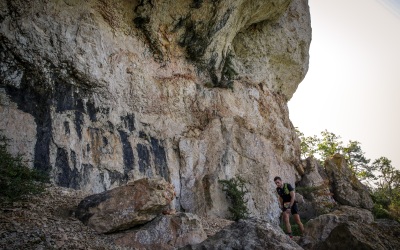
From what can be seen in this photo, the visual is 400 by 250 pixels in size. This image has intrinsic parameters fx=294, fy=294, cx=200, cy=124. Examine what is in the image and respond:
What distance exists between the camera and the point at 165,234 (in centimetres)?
588

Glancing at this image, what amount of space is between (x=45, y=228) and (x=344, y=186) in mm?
18697

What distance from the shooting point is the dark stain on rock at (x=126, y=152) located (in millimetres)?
10762

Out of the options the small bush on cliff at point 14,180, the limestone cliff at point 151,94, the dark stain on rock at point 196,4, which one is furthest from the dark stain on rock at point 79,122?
the dark stain on rock at point 196,4

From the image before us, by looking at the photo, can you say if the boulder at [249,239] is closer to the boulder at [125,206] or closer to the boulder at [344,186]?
the boulder at [125,206]

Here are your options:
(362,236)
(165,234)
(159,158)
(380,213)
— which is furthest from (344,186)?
(165,234)

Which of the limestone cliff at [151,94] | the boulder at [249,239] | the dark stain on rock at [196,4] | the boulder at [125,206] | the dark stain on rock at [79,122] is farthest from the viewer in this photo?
the dark stain on rock at [196,4]

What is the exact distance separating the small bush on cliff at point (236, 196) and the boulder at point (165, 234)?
581 centimetres

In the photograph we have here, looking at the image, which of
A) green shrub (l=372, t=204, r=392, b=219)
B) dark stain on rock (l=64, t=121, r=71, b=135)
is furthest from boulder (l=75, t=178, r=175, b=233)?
green shrub (l=372, t=204, r=392, b=219)

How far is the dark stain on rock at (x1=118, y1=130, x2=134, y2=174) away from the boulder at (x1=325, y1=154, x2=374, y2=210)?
46.4 ft

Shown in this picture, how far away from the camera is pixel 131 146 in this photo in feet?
36.7

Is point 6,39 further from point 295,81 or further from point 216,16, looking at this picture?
point 295,81

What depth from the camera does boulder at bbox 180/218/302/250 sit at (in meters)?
4.27

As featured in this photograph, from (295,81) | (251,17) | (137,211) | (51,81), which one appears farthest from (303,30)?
(137,211)

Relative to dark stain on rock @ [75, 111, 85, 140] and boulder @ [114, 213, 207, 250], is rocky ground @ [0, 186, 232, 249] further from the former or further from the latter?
dark stain on rock @ [75, 111, 85, 140]
